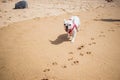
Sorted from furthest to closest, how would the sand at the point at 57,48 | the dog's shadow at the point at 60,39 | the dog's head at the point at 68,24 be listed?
the dog's shadow at the point at 60,39
the dog's head at the point at 68,24
the sand at the point at 57,48

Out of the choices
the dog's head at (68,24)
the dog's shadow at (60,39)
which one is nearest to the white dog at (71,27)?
the dog's head at (68,24)

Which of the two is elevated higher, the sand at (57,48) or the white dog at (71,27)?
the white dog at (71,27)

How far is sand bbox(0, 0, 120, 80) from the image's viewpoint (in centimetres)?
648

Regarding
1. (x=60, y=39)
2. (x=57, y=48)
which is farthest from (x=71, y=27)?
(x=57, y=48)

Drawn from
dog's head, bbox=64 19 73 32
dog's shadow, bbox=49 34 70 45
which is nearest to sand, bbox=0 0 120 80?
dog's shadow, bbox=49 34 70 45

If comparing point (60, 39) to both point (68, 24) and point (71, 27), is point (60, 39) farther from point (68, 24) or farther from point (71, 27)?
point (68, 24)

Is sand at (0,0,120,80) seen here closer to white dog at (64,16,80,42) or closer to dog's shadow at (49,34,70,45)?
dog's shadow at (49,34,70,45)

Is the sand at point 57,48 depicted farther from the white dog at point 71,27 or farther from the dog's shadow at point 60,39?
the white dog at point 71,27

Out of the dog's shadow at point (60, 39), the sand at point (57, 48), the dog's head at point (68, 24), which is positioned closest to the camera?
the sand at point (57, 48)

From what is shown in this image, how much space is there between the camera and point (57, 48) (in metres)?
8.16

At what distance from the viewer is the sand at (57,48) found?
6480mm

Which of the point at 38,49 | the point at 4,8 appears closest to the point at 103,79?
the point at 38,49

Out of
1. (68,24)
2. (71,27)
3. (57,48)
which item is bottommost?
(57,48)

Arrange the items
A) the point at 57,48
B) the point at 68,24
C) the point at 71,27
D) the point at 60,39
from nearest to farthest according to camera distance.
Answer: the point at 57,48 → the point at 68,24 → the point at 71,27 → the point at 60,39
